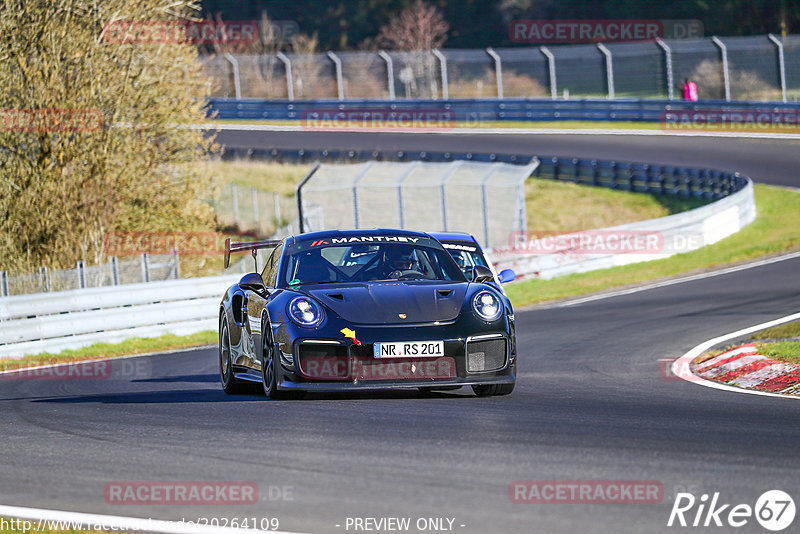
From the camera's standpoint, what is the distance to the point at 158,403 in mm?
9680

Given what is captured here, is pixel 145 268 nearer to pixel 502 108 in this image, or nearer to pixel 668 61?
pixel 502 108

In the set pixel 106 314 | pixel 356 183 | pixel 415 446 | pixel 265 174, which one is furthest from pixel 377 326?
pixel 265 174

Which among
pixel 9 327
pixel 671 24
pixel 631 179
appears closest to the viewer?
pixel 9 327

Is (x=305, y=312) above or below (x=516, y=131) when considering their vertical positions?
above

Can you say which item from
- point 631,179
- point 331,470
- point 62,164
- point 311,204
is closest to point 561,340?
point 331,470

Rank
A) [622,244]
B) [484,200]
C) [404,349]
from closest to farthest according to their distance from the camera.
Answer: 1. [404,349]
2. [622,244]
3. [484,200]

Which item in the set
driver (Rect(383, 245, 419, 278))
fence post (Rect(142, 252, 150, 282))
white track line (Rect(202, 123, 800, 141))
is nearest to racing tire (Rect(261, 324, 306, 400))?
driver (Rect(383, 245, 419, 278))

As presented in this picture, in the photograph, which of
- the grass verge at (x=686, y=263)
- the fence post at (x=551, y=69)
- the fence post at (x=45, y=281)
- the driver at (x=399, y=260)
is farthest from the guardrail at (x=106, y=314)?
the fence post at (x=551, y=69)

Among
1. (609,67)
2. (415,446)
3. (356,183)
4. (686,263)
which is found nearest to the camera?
(415,446)

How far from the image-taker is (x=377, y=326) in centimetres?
895

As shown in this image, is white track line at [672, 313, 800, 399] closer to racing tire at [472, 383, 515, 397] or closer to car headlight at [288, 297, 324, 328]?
racing tire at [472, 383, 515, 397]

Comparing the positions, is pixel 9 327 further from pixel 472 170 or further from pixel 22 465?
pixel 472 170

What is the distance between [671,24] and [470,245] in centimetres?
5918

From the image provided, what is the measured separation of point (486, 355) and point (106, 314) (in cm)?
1014
